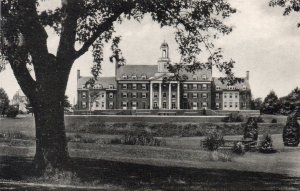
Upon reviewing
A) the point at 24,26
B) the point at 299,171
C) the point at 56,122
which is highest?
the point at 24,26

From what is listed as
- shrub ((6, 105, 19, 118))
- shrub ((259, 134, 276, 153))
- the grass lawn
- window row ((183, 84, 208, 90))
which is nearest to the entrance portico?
window row ((183, 84, 208, 90))

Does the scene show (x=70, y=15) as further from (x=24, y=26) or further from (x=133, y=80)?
(x=133, y=80)

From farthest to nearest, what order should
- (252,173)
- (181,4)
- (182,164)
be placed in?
(182,164), (252,173), (181,4)

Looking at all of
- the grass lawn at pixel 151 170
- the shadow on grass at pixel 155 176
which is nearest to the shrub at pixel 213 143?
the grass lawn at pixel 151 170

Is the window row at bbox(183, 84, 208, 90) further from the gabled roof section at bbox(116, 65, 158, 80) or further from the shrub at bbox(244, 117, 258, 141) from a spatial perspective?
the shrub at bbox(244, 117, 258, 141)

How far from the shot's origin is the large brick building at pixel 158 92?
8819 cm

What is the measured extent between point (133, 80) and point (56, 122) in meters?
75.9

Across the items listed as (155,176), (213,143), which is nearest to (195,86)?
(213,143)

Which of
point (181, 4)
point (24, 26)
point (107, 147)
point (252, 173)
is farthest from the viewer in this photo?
point (107, 147)

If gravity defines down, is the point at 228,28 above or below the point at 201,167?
above

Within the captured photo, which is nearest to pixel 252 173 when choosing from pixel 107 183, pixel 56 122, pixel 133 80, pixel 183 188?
pixel 183 188

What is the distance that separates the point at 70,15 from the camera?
1298cm

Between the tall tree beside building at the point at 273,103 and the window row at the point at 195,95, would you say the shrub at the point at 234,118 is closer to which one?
the tall tree beside building at the point at 273,103

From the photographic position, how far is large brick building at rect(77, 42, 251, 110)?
8819 centimetres
